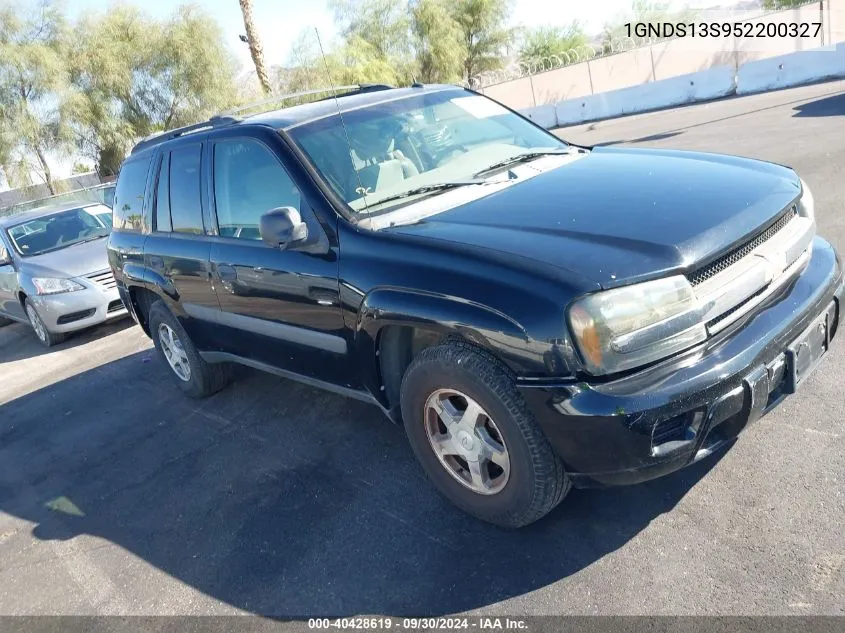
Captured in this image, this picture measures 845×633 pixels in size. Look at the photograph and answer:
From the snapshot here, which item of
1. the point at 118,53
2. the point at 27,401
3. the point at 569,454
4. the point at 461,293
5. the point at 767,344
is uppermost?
the point at 118,53

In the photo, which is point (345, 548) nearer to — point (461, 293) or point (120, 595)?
point (120, 595)

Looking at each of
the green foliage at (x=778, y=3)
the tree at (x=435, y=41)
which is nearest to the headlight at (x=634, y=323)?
the tree at (x=435, y=41)

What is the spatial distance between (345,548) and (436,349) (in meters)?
1.06

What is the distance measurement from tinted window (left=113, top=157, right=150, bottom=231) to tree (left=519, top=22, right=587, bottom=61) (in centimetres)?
5098

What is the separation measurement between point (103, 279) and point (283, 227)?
5.69m

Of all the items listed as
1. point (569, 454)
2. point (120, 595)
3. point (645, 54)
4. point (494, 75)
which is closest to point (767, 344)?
point (569, 454)

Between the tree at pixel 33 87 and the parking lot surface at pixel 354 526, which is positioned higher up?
the tree at pixel 33 87

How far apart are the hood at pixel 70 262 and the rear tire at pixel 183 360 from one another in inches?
116

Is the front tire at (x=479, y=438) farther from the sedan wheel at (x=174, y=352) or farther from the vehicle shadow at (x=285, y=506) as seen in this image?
the sedan wheel at (x=174, y=352)

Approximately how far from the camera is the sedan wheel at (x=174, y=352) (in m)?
5.20

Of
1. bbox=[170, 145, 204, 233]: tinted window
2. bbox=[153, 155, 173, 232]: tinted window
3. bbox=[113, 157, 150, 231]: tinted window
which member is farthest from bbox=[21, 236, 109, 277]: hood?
bbox=[170, 145, 204, 233]: tinted window

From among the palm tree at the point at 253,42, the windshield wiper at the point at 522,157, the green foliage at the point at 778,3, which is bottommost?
the green foliage at the point at 778,3

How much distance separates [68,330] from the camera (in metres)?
7.89

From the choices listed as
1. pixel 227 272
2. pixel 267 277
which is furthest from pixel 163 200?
pixel 267 277
